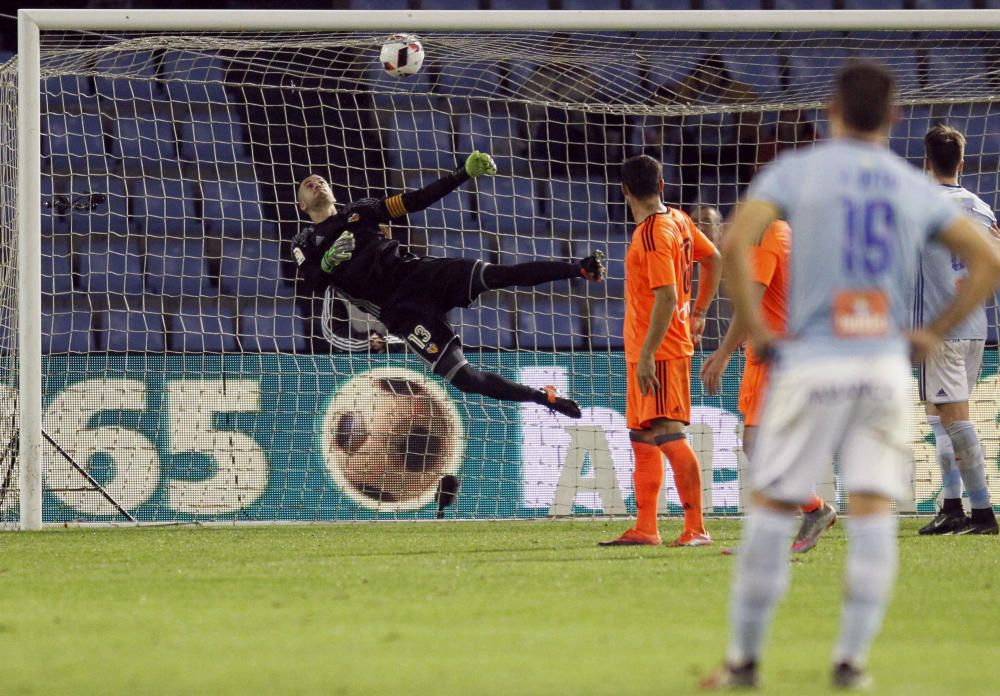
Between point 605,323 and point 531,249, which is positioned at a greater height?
point 531,249

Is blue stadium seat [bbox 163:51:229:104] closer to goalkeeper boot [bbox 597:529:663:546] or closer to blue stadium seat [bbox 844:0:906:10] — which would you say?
goalkeeper boot [bbox 597:529:663:546]

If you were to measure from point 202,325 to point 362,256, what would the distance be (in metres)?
4.09

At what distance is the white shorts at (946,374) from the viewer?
7641 mm

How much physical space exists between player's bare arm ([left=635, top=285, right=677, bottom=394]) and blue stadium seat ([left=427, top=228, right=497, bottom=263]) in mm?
5511

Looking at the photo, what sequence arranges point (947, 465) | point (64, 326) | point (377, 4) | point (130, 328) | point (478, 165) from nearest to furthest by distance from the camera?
point (478, 165) → point (947, 465) → point (130, 328) → point (64, 326) → point (377, 4)

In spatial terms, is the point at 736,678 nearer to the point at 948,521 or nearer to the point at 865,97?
the point at 865,97

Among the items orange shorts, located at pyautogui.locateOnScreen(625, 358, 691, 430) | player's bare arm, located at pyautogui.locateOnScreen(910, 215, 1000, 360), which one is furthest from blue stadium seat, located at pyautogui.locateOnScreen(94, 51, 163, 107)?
player's bare arm, located at pyautogui.locateOnScreen(910, 215, 1000, 360)

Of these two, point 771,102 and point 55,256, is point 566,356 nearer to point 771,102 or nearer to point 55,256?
point 771,102

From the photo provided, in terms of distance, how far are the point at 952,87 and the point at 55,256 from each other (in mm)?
7600

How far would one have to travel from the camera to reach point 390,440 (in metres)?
10.3

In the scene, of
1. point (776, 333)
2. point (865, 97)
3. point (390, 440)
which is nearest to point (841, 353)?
point (865, 97)

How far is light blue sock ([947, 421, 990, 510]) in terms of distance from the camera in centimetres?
768

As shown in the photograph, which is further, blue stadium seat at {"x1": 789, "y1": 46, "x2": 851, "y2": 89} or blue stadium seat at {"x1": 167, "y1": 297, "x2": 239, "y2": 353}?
blue stadium seat at {"x1": 789, "y1": 46, "x2": 851, "y2": 89}

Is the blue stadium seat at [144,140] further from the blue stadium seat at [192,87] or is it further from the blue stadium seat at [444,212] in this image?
the blue stadium seat at [444,212]
